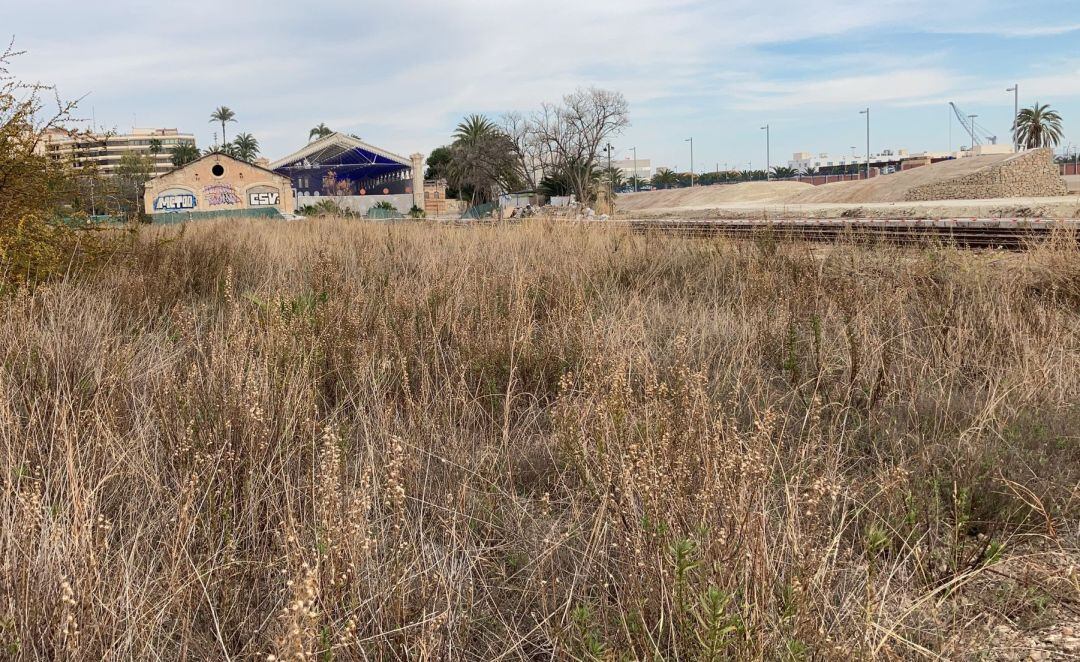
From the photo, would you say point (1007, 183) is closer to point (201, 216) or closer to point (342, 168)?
point (201, 216)

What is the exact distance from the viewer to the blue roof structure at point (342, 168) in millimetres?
61562

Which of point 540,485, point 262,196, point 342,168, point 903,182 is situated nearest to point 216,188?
point 262,196

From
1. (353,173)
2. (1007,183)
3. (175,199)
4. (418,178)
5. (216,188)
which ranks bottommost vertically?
(1007,183)

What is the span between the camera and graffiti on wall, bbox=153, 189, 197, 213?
47.3 m

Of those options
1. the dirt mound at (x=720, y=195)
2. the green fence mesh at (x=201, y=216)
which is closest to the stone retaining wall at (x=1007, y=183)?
the dirt mound at (x=720, y=195)

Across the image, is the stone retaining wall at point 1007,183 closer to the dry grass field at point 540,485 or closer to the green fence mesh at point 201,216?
the green fence mesh at point 201,216

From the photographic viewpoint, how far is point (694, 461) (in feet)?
9.13

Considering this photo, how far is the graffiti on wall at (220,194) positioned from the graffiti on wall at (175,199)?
0.90 metres

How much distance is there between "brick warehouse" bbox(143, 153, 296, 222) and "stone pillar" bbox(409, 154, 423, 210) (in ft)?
41.8

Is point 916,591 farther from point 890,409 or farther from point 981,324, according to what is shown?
point 981,324

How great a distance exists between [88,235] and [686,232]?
7.34m

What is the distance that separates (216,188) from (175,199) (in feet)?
7.89

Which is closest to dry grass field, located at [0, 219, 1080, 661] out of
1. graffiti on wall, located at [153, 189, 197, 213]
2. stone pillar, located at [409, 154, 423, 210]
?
graffiti on wall, located at [153, 189, 197, 213]

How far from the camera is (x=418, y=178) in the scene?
2377 inches
